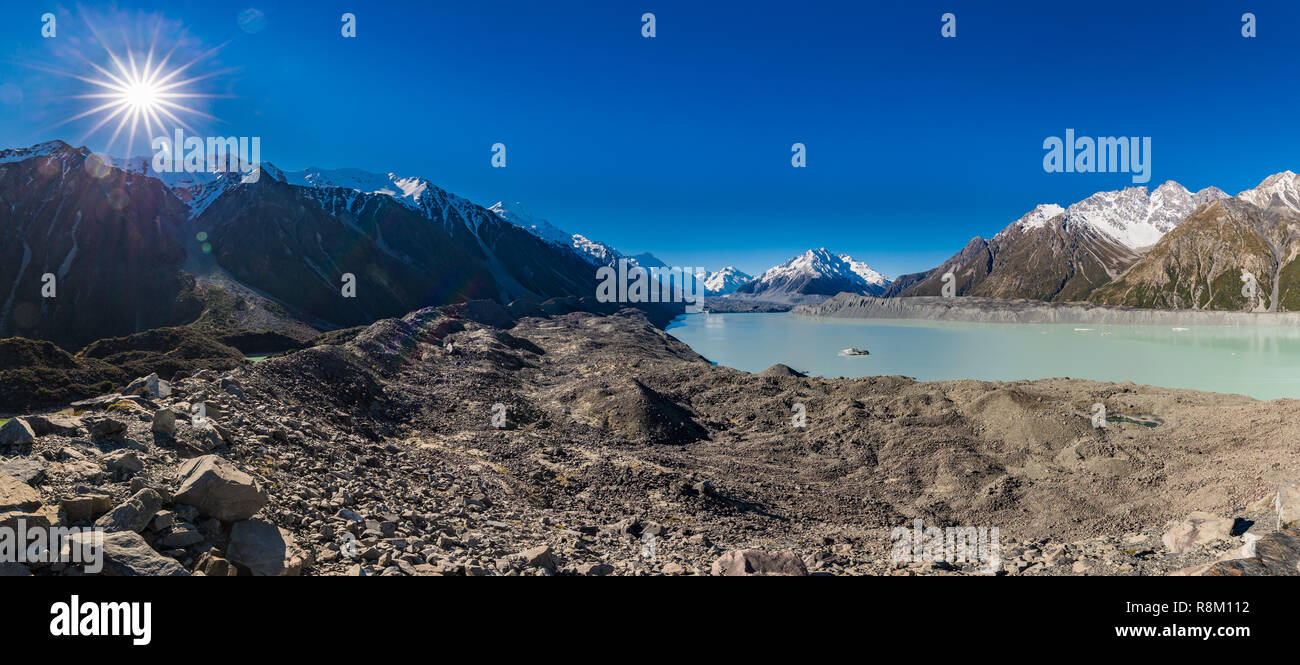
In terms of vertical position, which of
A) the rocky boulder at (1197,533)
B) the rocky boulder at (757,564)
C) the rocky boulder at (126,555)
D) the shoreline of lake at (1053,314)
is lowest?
the rocky boulder at (1197,533)

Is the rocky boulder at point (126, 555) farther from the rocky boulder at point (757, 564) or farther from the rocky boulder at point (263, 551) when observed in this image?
the rocky boulder at point (757, 564)

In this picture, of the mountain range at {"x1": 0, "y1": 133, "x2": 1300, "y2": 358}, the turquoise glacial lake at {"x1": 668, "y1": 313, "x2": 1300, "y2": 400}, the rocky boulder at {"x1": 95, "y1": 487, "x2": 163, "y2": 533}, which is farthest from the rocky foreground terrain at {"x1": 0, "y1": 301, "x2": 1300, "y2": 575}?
the mountain range at {"x1": 0, "y1": 133, "x2": 1300, "y2": 358}

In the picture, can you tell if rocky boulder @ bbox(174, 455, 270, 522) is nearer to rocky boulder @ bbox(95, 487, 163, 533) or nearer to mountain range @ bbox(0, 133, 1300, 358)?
rocky boulder @ bbox(95, 487, 163, 533)

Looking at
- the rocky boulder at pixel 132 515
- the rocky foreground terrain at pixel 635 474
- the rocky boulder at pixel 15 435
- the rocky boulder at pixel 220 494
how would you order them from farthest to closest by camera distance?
1. the rocky boulder at pixel 15 435
2. the rocky foreground terrain at pixel 635 474
3. the rocky boulder at pixel 220 494
4. the rocky boulder at pixel 132 515

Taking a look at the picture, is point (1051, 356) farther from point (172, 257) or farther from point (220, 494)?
point (172, 257)

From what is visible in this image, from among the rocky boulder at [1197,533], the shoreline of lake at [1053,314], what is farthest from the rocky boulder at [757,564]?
the shoreline of lake at [1053,314]
